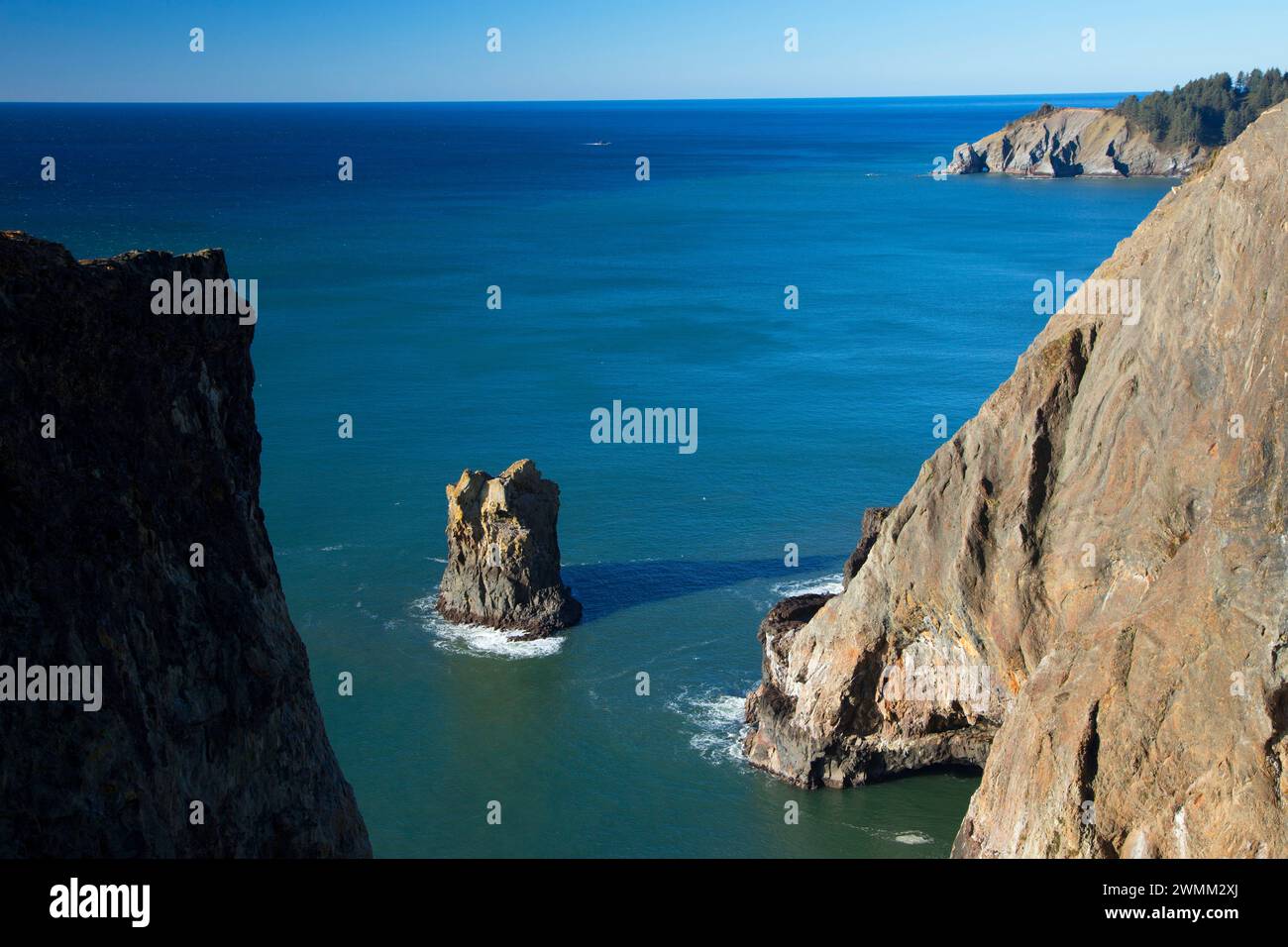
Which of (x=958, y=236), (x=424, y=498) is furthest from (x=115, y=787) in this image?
(x=958, y=236)

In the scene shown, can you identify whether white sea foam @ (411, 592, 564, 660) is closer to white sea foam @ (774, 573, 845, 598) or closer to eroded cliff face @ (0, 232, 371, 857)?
white sea foam @ (774, 573, 845, 598)

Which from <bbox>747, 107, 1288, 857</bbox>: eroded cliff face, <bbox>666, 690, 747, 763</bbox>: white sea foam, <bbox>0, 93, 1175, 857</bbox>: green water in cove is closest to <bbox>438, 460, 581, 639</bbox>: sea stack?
<bbox>0, 93, 1175, 857</bbox>: green water in cove

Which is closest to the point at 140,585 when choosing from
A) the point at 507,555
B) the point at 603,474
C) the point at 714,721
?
the point at 714,721

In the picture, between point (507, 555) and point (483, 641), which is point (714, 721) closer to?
point (483, 641)

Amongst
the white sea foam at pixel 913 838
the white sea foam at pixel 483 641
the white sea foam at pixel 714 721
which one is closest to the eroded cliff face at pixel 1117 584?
the white sea foam at pixel 913 838

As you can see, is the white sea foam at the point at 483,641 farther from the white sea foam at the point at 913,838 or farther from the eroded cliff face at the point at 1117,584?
the white sea foam at the point at 913,838
